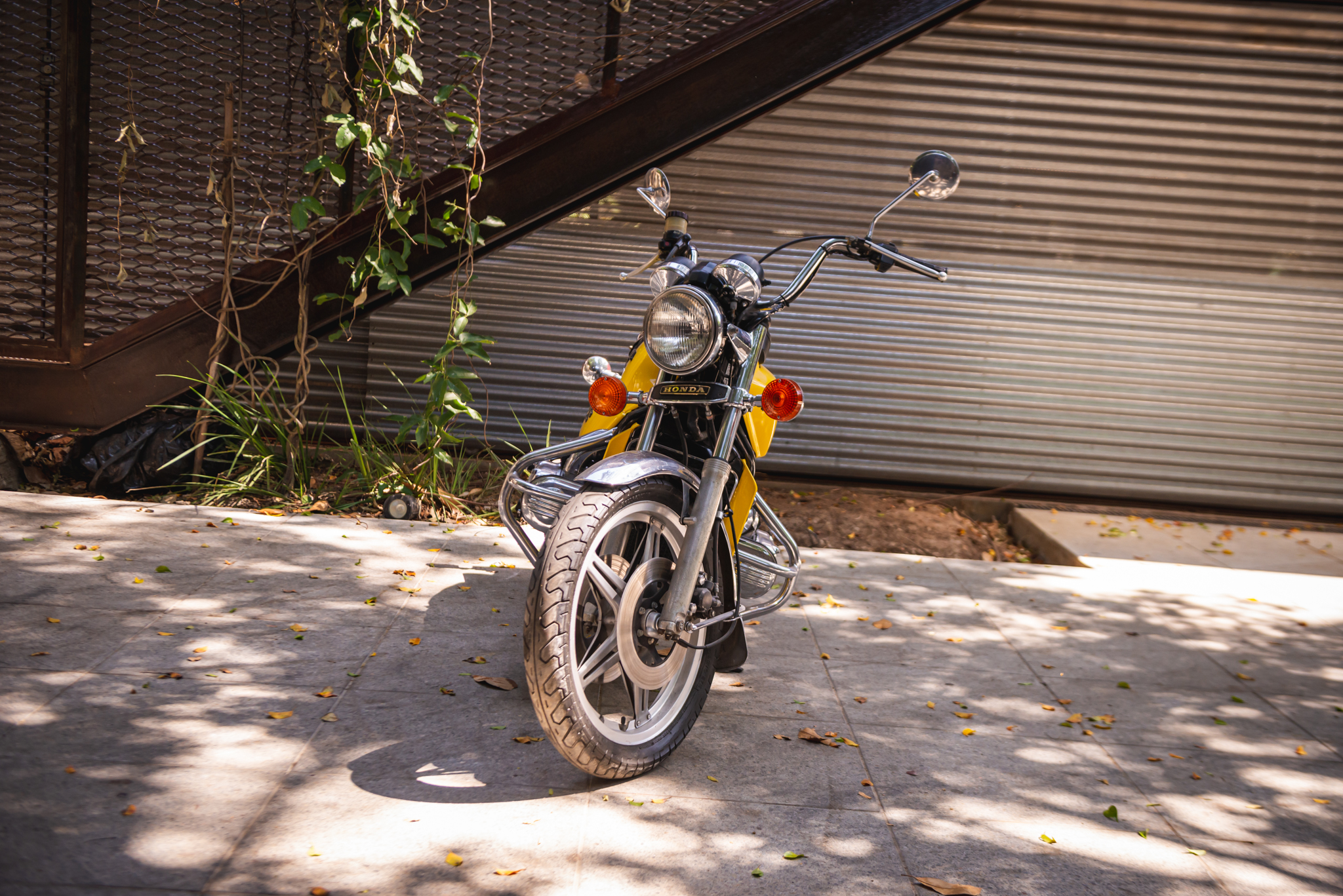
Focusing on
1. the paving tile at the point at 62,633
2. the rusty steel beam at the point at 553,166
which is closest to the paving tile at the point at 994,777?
the paving tile at the point at 62,633

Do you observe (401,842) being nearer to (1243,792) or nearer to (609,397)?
(609,397)

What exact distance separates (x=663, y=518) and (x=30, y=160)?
5185 mm

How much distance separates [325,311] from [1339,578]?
5999mm

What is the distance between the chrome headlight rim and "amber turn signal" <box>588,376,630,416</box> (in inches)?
10.2

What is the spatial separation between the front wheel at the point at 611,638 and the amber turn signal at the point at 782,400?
1.17 ft

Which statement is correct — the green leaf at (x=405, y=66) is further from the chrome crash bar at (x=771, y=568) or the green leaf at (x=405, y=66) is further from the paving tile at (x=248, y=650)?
the chrome crash bar at (x=771, y=568)

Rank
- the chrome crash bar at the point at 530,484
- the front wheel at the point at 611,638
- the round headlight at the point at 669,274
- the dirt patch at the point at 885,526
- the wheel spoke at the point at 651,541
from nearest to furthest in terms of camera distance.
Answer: the front wheel at the point at 611,638 < the wheel spoke at the point at 651,541 < the chrome crash bar at the point at 530,484 < the round headlight at the point at 669,274 < the dirt patch at the point at 885,526

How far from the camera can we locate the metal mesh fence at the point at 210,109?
16.7 ft

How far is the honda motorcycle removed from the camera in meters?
2.31

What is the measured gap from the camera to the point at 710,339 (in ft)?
8.31

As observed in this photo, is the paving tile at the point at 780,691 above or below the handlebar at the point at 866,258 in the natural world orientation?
below

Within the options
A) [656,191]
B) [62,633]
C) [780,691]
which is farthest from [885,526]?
[62,633]

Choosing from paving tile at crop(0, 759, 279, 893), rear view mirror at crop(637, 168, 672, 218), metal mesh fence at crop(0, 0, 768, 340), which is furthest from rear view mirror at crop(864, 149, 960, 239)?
metal mesh fence at crop(0, 0, 768, 340)

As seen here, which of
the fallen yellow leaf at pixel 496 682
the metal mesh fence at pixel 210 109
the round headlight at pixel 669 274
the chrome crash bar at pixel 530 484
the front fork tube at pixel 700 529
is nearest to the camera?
the front fork tube at pixel 700 529
